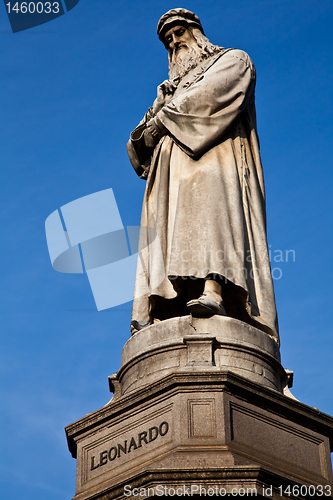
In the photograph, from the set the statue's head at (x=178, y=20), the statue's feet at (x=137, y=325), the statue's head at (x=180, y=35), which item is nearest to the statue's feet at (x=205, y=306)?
the statue's feet at (x=137, y=325)

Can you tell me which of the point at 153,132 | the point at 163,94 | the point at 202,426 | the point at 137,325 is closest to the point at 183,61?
the point at 163,94

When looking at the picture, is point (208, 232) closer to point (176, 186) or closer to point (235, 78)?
point (176, 186)

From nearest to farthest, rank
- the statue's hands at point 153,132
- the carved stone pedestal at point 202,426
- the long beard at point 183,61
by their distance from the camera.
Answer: the carved stone pedestal at point 202,426 < the statue's hands at point 153,132 < the long beard at point 183,61

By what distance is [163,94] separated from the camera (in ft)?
41.3

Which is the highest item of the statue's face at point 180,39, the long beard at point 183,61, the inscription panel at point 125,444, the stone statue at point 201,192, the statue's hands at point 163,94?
the statue's face at point 180,39

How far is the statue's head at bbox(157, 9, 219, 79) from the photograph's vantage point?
1288 cm

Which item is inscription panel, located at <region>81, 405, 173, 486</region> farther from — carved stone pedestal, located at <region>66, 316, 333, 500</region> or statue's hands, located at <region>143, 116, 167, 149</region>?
statue's hands, located at <region>143, 116, 167, 149</region>

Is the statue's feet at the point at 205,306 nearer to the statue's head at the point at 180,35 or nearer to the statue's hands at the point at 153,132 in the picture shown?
the statue's hands at the point at 153,132

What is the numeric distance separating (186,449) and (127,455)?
3.09 feet

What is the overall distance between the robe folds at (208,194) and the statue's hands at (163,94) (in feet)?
0.47

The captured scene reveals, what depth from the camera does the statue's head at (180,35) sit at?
42.3 ft

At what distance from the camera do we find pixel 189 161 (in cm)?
1155

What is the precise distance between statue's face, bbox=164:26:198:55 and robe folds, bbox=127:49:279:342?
61cm

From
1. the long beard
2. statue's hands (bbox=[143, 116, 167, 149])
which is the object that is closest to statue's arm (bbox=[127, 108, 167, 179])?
statue's hands (bbox=[143, 116, 167, 149])
